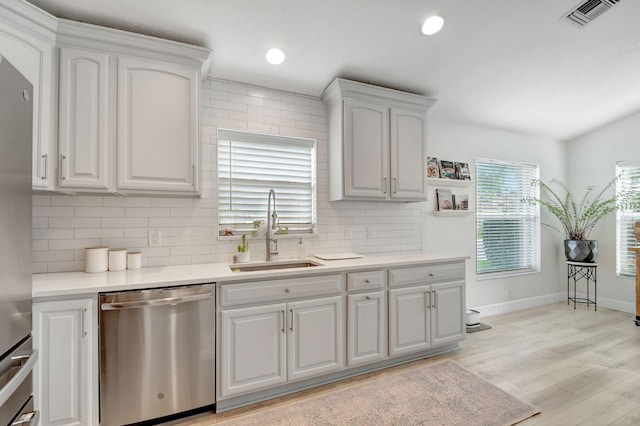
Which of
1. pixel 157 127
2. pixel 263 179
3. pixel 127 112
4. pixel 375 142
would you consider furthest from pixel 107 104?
pixel 375 142

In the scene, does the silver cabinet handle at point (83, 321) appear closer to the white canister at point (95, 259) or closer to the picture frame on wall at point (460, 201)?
the white canister at point (95, 259)

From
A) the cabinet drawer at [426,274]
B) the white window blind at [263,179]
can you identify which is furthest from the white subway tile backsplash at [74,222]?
the cabinet drawer at [426,274]

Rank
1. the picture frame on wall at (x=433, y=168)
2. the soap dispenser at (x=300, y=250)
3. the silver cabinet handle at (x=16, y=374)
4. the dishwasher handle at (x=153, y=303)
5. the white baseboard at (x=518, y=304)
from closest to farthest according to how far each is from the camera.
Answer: the silver cabinet handle at (x=16, y=374) → the dishwasher handle at (x=153, y=303) → the soap dispenser at (x=300, y=250) → the picture frame on wall at (x=433, y=168) → the white baseboard at (x=518, y=304)

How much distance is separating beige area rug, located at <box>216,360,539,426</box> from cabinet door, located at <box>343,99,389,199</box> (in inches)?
64.3

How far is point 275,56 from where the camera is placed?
2449mm

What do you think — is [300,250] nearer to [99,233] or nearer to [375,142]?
[375,142]

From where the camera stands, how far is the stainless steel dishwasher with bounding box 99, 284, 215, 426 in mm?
1778

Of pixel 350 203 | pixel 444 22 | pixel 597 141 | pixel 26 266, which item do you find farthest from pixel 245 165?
pixel 597 141

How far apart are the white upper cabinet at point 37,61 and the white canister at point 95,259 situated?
0.49 meters

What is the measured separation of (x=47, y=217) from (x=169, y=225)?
780 mm

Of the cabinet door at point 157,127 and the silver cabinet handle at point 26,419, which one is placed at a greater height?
the cabinet door at point 157,127

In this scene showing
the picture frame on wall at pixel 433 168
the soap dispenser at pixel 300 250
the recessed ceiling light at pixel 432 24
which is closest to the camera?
the recessed ceiling light at pixel 432 24

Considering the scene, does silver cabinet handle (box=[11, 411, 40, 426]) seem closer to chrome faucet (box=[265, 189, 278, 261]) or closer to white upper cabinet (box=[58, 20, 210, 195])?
white upper cabinet (box=[58, 20, 210, 195])

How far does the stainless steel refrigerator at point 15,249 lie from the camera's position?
1.04 meters
